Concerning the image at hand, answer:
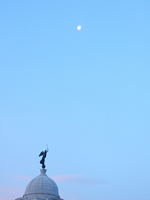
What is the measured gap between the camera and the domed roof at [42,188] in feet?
150

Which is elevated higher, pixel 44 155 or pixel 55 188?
pixel 44 155

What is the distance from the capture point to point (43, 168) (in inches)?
2031

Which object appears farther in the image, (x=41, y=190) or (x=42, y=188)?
(x=42, y=188)

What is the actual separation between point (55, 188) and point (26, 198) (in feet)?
19.1

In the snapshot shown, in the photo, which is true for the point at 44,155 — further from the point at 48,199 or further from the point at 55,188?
the point at 48,199

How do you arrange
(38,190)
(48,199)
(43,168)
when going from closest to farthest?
(48,199)
(38,190)
(43,168)

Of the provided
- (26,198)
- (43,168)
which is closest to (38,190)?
(26,198)

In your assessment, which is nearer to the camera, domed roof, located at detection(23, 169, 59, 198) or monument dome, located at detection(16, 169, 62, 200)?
monument dome, located at detection(16, 169, 62, 200)

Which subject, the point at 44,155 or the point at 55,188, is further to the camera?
the point at 44,155

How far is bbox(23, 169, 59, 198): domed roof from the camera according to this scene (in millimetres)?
45812

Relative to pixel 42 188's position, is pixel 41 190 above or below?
below

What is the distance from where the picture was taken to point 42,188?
46.5 metres

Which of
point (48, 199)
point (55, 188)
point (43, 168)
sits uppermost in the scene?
point (43, 168)

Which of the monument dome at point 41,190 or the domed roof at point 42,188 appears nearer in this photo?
the monument dome at point 41,190
